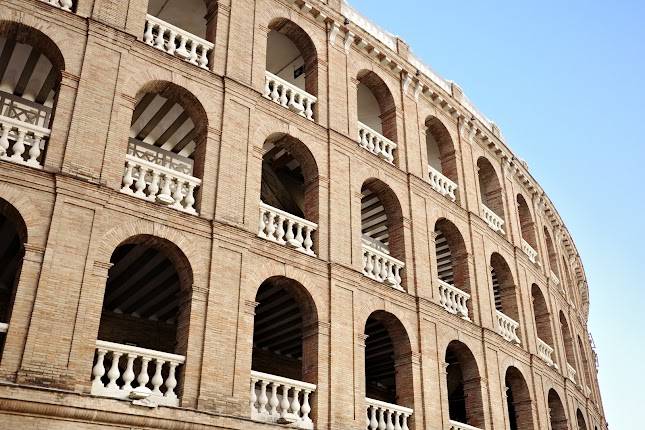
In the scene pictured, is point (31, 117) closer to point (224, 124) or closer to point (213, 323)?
point (224, 124)

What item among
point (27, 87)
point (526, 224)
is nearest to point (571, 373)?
point (526, 224)

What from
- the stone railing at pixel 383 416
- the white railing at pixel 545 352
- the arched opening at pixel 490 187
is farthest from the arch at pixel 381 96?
the white railing at pixel 545 352

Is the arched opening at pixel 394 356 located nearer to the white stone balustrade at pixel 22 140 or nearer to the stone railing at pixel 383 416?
the stone railing at pixel 383 416

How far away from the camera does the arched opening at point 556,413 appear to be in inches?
927

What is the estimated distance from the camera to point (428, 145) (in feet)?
77.2

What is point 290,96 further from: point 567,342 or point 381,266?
point 567,342

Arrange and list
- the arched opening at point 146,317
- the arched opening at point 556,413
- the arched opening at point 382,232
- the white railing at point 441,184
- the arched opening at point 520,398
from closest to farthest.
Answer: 1. the arched opening at point 146,317
2. the arched opening at point 382,232
3. the white railing at point 441,184
4. the arched opening at point 520,398
5. the arched opening at point 556,413

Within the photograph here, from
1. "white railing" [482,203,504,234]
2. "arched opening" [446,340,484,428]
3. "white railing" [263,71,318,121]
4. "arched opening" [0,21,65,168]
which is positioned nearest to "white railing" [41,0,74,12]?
"arched opening" [0,21,65,168]

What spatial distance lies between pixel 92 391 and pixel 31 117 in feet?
27.9

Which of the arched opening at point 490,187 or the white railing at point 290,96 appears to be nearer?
the white railing at point 290,96

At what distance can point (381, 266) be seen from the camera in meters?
17.6

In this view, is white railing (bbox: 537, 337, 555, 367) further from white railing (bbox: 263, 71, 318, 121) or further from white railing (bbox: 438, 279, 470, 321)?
white railing (bbox: 263, 71, 318, 121)

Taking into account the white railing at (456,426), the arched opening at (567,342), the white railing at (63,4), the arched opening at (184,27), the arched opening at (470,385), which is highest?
the arched opening at (184,27)

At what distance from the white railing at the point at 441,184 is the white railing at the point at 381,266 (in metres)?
3.33
